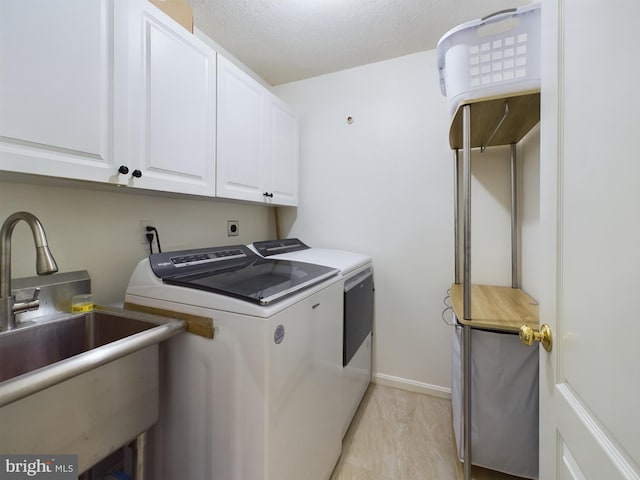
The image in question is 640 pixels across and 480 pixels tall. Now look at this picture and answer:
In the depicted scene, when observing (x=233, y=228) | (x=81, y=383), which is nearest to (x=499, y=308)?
(x=81, y=383)

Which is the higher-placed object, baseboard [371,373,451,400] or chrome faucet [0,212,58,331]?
chrome faucet [0,212,58,331]

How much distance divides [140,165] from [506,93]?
158cm

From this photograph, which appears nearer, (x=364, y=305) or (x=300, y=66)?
(x=364, y=305)

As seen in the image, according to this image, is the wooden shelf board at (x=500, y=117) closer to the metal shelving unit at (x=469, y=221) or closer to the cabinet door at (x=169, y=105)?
the metal shelving unit at (x=469, y=221)

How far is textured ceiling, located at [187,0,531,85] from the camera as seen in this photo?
1598 millimetres

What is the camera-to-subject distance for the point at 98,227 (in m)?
1.27

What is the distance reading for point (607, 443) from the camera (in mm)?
477

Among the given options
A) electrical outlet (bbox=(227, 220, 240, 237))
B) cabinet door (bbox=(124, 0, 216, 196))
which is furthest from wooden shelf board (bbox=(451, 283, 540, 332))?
electrical outlet (bbox=(227, 220, 240, 237))

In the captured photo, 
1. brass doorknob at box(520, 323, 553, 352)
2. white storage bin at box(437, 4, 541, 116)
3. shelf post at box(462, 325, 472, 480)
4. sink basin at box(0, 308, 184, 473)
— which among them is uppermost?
white storage bin at box(437, 4, 541, 116)

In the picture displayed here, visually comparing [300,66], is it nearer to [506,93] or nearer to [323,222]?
[323,222]

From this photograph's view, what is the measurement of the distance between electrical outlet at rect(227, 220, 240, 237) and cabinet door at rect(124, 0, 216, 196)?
637mm

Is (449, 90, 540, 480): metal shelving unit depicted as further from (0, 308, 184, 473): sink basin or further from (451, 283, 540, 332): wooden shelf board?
(0, 308, 184, 473): sink basin

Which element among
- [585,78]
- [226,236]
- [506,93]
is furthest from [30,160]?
[506,93]

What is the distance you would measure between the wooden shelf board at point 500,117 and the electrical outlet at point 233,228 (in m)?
1.65
